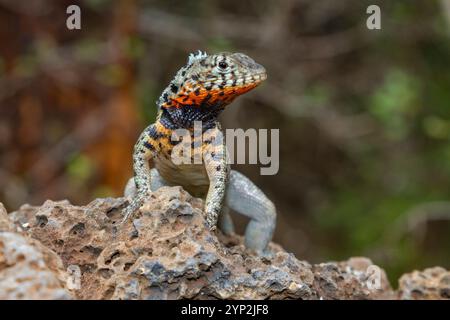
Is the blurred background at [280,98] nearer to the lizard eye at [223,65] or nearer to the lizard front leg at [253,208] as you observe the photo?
the lizard front leg at [253,208]

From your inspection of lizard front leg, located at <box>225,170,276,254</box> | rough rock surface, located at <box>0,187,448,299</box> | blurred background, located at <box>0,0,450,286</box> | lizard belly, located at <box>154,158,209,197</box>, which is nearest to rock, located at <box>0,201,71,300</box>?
rough rock surface, located at <box>0,187,448,299</box>

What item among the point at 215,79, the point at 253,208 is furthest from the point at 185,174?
the point at 215,79

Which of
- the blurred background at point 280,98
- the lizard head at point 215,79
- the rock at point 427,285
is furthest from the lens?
the blurred background at point 280,98

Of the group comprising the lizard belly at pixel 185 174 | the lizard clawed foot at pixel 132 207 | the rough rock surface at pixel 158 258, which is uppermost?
the lizard belly at pixel 185 174

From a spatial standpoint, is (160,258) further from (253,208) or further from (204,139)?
(253,208)

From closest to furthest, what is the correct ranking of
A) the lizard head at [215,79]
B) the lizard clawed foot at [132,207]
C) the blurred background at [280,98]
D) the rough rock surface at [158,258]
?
the rough rock surface at [158,258], the lizard clawed foot at [132,207], the lizard head at [215,79], the blurred background at [280,98]

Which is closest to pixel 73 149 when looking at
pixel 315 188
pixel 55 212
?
pixel 315 188

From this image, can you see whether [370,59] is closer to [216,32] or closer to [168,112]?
[216,32]

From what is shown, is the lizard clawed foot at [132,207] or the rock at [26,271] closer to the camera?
the rock at [26,271]

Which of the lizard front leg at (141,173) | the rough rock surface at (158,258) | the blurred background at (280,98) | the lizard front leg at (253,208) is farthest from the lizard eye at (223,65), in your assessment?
the blurred background at (280,98)
